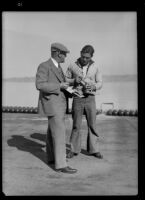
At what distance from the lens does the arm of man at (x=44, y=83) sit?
6590mm

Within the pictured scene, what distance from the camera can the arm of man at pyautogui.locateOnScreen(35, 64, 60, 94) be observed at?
659 cm

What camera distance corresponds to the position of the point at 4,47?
256 inches

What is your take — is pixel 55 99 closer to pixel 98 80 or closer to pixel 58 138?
pixel 58 138

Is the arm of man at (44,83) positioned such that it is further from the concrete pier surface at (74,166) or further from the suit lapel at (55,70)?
the concrete pier surface at (74,166)

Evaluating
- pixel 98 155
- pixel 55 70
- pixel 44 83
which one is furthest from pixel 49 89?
pixel 98 155

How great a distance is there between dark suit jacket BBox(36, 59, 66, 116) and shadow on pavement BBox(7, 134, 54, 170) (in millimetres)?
937

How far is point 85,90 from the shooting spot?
7.21 meters

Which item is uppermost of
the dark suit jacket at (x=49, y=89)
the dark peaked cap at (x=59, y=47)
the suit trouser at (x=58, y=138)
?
the dark peaked cap at (x=59, y=47)

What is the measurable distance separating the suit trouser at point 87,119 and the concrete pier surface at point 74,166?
0.15 m

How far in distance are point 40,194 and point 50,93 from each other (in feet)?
4.41

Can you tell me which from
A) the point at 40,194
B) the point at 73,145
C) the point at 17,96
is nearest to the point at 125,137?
the point at 73,145

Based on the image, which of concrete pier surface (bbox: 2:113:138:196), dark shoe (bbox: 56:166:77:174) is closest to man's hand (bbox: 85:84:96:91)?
concrete pier surface (bbox: 2:113:138:196)

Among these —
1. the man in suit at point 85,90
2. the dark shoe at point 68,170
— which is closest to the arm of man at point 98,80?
the man in suit at point 85,90
